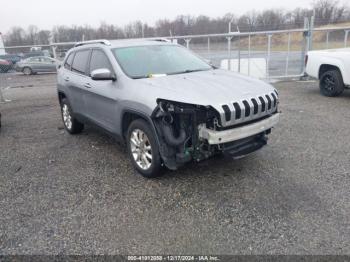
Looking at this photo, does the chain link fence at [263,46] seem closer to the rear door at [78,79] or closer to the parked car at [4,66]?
the rear door at [78,79]

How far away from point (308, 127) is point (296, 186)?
271 cm

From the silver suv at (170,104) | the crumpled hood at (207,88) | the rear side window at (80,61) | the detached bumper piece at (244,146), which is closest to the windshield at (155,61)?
the silver suv at (170,104)

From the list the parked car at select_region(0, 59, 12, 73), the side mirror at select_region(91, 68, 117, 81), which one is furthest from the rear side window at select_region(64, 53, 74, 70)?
the parked car at select_region(0, 59, 12, 73)

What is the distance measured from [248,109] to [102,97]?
2.24 m

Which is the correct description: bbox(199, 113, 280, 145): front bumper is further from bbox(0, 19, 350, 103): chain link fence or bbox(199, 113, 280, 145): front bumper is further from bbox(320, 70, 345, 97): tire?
bbox(0, 19, 350, 103): chain link fence

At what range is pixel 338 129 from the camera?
587 cm

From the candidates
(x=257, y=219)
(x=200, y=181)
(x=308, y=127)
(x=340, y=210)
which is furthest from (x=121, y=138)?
(x=308, y=127)

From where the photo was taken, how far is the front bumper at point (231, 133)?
3404mm

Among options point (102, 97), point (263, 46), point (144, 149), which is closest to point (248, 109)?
point (144, 149)

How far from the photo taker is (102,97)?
4.63 meters

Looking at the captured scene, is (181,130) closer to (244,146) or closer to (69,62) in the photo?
(244,146)

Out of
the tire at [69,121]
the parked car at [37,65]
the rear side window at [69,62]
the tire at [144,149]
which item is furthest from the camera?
the parked car at [37,65]

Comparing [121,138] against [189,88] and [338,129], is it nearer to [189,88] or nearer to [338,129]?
[189,88]

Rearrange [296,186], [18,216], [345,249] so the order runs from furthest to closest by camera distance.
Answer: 1. [296,186]
2. [18,216]
3. [345,249]
